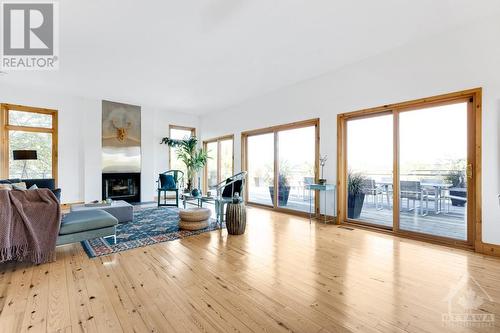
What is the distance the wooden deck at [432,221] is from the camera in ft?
10.7

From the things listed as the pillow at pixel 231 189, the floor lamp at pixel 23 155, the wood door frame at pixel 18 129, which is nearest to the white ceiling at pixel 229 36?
the wood door frame at pixel 18 129

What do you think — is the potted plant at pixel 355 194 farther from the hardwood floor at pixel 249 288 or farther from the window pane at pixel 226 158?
the window pane at pixel 226 158

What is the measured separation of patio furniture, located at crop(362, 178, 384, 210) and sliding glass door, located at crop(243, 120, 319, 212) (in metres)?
1.04

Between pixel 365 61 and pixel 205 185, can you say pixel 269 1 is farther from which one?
pixel 205 185

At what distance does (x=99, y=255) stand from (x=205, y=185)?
226 inches

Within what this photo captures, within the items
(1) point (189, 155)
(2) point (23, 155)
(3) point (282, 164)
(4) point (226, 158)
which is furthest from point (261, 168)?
(2) point (23, 155)

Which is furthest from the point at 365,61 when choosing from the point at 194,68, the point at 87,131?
the point at 87,131

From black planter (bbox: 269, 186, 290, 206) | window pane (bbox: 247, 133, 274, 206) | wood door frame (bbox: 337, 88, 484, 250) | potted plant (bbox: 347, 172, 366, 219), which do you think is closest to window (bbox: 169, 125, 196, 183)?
window pane (bbox: 247, 133, 274, 206)

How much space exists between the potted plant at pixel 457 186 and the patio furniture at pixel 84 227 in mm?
4650

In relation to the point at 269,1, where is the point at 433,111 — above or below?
below

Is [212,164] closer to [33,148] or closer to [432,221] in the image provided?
[33,148]

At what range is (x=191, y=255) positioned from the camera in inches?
111

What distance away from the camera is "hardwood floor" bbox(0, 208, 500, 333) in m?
1.61

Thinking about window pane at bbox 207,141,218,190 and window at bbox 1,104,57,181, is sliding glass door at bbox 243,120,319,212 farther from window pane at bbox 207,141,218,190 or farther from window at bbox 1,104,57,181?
window at bbox 1,104,57,181
